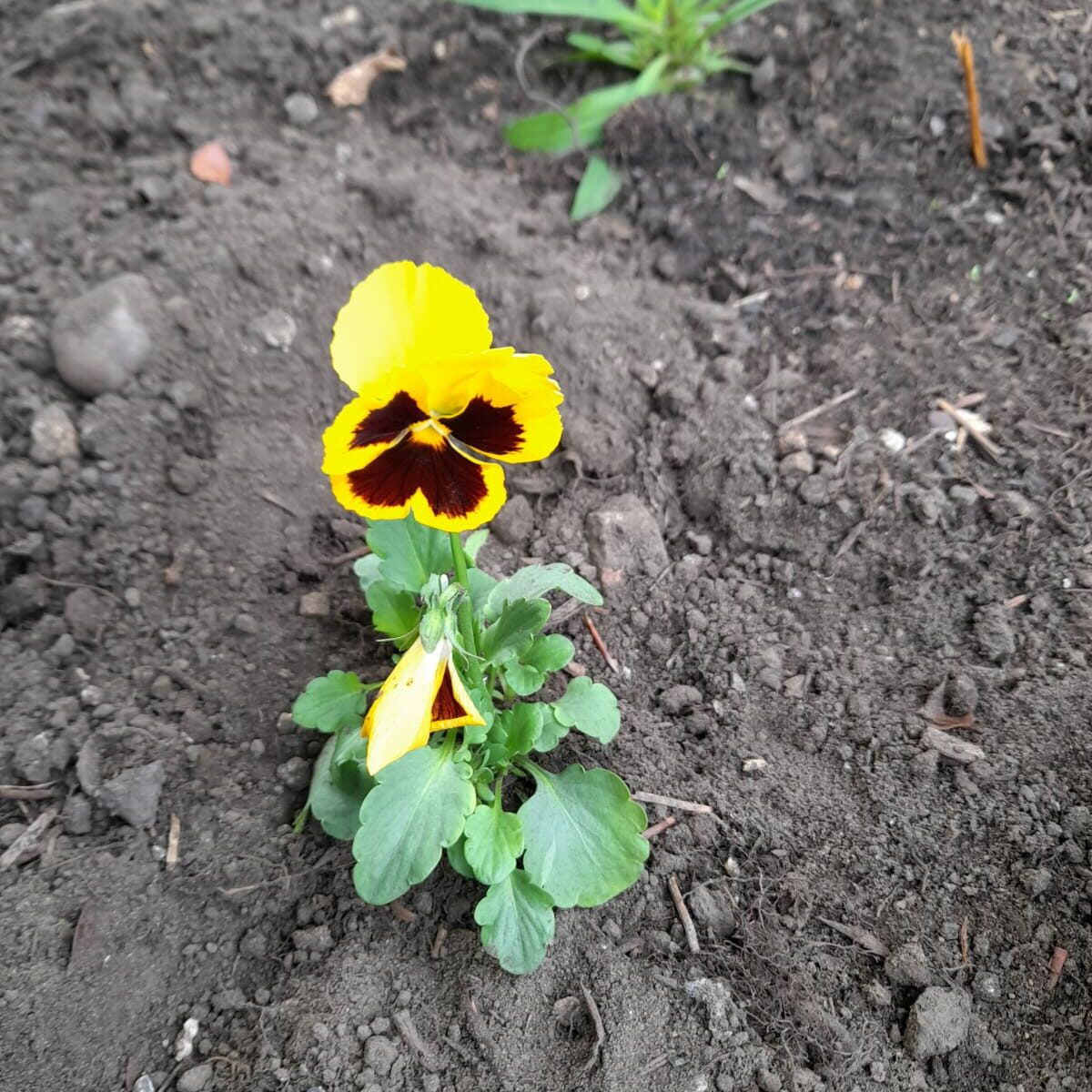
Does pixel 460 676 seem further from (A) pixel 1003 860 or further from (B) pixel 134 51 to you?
(B) pixel 134 51

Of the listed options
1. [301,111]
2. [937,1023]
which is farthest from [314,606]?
[301,111]

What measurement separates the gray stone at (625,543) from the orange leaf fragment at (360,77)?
2.04m

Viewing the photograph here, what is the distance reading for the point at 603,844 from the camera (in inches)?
82.2

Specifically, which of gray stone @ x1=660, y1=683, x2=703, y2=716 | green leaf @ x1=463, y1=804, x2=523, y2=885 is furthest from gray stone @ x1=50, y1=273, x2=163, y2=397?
gray stone @ x1=660, y1=683, x2=703, y2=716

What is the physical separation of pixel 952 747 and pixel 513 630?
1.08 metres

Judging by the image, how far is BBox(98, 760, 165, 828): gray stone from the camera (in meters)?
2.20

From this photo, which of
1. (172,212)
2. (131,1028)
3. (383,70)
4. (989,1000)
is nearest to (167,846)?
(131,1028)

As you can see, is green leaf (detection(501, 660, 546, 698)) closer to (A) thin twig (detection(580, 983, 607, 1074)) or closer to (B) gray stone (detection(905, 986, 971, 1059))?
(A) thin twig (detection(580, 983, 607, 1074))

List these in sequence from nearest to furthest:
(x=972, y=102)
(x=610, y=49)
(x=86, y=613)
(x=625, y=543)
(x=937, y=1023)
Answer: (x=937, y=1023)
(x=86, y=613)
(x=625, y=543)
(x=972, y=102)
(x=610, y=49)

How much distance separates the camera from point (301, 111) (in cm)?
350

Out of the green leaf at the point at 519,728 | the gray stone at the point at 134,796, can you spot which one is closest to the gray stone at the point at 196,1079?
the gray stone at the point at 134,796

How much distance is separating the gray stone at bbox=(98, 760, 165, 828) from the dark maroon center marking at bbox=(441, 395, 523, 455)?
3.93ft

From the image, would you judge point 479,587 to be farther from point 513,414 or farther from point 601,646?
point 513,414

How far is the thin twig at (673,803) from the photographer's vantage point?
87.7 inches
